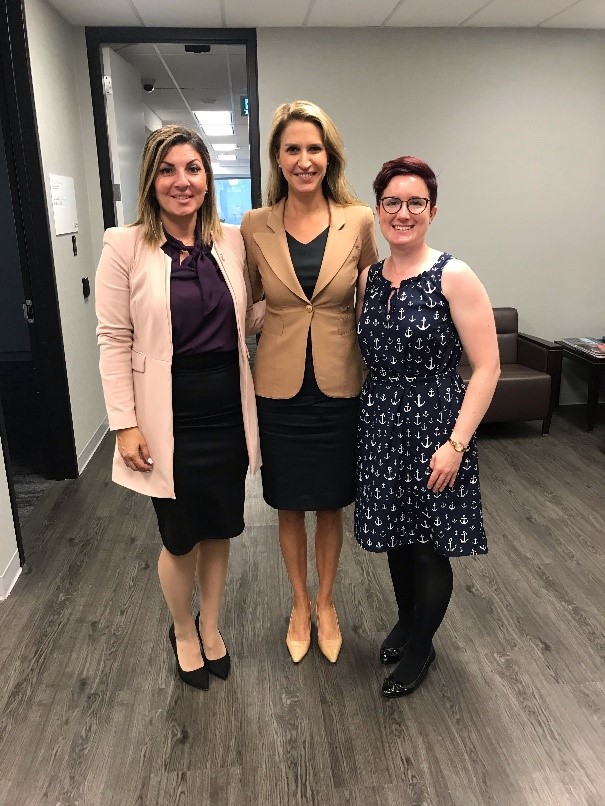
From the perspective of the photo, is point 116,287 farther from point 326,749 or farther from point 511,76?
point 511,76

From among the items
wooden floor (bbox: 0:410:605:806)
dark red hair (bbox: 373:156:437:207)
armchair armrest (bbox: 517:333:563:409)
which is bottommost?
wooden floor (bbox: 0:410:605:806)

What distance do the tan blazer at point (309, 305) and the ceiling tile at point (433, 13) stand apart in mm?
2159

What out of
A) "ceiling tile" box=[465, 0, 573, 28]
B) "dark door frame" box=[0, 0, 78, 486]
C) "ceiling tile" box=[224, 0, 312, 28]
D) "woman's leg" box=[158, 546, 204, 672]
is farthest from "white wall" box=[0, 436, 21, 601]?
"ceiling tile" box=[465, 0, 573, 28]

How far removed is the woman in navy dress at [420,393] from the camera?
4.50ft

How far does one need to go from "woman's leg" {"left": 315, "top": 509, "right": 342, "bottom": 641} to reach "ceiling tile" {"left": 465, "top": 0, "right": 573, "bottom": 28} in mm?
2780

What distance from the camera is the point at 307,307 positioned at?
150 cm

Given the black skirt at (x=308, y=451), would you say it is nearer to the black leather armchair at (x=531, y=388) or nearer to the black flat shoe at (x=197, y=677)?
the black flat shoe at (x=197, y=677)

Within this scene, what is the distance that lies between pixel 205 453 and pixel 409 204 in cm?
75

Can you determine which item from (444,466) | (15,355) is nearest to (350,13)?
(444,466)

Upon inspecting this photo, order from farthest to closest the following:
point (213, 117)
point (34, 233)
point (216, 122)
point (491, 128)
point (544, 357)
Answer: point (216, 122) < point (213, 117) < point (491, 128) < point (544, 357) < point (34, 233)

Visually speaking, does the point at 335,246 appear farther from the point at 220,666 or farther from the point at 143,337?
the point at 220,666

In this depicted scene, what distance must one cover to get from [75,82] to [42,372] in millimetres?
1741

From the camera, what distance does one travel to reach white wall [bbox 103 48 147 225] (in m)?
3.53

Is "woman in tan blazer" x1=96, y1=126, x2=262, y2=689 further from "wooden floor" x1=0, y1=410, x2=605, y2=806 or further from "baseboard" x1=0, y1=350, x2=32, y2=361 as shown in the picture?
"baseboard" x1=0, y1=350, x2=32, y2=361
